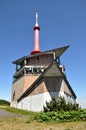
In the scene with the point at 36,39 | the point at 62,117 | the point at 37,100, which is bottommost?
the point at 62,117

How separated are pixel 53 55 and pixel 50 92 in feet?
31.2

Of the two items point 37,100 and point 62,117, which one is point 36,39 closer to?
point 37,100

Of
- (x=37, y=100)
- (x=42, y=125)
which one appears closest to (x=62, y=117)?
(x=42, y=125)

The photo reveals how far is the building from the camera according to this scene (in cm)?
3875

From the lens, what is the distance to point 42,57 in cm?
4631

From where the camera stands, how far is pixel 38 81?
39.5 m

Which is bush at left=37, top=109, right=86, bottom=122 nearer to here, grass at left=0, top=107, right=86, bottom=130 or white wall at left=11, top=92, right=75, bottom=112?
grass at left=0, top=107, right=86, bottom=130

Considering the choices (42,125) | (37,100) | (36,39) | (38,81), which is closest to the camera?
(42,125)

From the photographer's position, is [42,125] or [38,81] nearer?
[42,125]

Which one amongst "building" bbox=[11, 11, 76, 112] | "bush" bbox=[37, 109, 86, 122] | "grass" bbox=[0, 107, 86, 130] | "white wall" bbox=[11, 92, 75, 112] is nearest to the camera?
"grass" bbox=[0, 107, 86, 130]

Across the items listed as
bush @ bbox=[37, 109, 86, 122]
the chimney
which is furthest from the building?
bush @ bbox=[37, 109, 86, 122]

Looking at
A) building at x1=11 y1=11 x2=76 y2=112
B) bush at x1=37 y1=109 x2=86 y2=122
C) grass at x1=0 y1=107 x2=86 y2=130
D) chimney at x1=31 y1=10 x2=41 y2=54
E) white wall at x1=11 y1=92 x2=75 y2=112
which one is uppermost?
chimney at x1=31 y1=10 x2=41 y2=54

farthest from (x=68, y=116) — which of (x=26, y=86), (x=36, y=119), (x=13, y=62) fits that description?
(x=13, y=62)

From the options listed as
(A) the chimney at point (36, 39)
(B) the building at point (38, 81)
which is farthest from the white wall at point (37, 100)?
(A) the chimney at point (36, 39)
